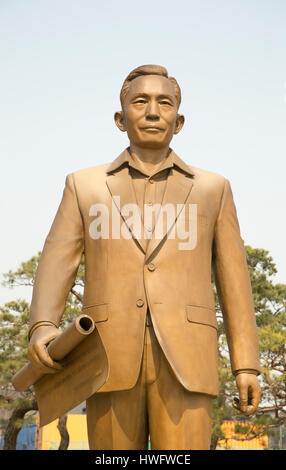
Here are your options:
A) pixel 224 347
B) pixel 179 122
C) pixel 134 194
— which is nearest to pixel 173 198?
pixel 134 194

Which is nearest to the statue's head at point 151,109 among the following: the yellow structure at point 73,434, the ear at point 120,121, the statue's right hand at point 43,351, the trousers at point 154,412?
the ear at point 120,121

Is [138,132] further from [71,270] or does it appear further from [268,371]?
[268,371]

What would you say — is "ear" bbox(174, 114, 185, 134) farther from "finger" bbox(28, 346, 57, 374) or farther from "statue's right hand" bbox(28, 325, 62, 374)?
"finger" bbox(28, 346, 57, 374)

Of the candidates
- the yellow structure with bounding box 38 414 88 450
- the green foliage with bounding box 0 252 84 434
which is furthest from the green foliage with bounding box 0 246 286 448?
the yellow structure with bounding box 38 414 88 450

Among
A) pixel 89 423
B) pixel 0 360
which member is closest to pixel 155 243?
pixel 89 423

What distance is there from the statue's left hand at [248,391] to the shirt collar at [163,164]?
3.72 feet

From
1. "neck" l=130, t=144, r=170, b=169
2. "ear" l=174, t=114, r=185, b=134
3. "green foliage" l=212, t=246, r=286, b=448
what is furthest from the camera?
"green foliage" l=212, t=246, r=286, b=448

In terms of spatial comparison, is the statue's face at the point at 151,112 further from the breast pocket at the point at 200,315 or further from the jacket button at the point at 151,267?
the breast pocket at the point at 200,315

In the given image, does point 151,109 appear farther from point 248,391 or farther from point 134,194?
point 248,391

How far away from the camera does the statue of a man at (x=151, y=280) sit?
3436mm

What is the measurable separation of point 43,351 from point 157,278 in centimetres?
66

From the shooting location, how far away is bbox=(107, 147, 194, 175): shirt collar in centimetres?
383

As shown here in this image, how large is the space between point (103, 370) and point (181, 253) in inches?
31.0
